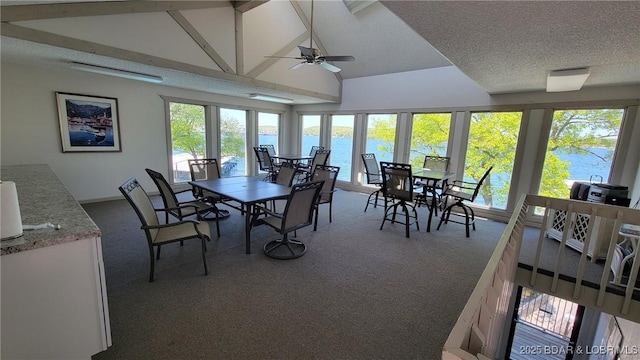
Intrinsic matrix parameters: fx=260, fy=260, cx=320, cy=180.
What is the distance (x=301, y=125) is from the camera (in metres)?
8.29

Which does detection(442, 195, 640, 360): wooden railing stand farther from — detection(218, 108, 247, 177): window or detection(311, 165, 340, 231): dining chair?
detection(218, 108, 247, 177): window

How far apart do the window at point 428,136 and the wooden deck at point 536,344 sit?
3.40 meters

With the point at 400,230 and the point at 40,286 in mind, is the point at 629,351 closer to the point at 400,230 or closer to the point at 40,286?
the point at 400,230

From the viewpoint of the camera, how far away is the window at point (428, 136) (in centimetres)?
554

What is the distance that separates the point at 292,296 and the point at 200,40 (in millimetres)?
4152

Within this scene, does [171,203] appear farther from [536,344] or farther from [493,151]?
[536,344]

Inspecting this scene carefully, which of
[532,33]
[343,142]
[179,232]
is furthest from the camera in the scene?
[343,142]

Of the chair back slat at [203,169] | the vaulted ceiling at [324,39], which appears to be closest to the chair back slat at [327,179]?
the chair back slat at [203,169]

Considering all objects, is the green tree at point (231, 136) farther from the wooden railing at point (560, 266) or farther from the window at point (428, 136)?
the wooden railing at point (560, 266)

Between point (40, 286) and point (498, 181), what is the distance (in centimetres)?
610

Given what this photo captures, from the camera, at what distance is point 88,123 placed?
4750 millimetres

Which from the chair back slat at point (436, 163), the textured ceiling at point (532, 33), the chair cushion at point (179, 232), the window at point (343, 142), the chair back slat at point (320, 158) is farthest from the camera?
the window at point (343, 142)

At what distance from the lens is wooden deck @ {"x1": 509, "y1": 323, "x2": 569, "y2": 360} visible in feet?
12.8

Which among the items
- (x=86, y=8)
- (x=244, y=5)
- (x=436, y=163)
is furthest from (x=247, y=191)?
(x=436, y=163)
